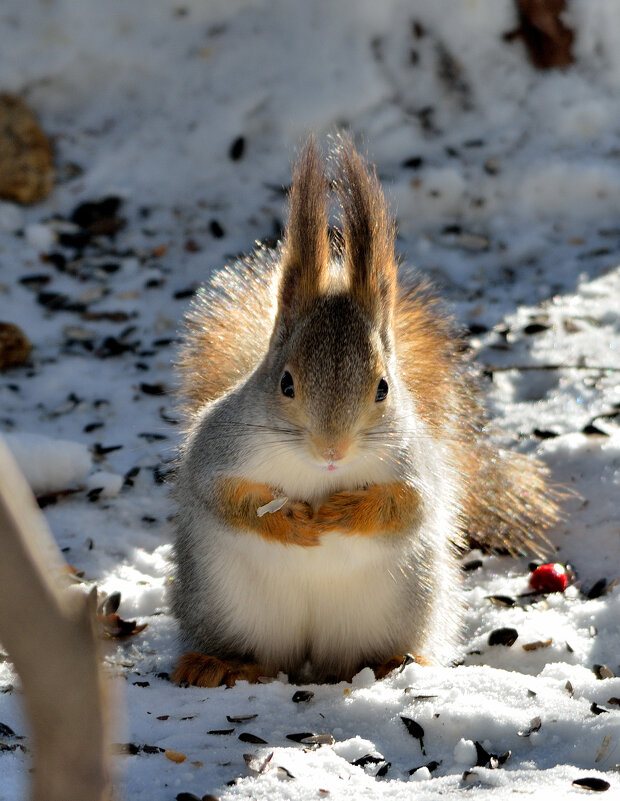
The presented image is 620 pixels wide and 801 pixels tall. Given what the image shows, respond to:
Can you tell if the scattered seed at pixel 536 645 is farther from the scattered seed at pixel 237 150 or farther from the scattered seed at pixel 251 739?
the scattered seed at pixel 237 150

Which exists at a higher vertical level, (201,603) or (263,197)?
(263,197)

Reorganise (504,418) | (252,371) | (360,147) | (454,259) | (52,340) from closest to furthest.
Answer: (252,371), (504,418), (52,340), (454,259), (360,147)

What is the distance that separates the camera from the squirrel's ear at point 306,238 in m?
1.95

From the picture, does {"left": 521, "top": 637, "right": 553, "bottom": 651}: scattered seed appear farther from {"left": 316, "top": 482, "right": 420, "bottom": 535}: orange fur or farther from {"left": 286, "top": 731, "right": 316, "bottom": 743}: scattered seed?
Result: {"left": 286, "top": 731, "right": 316, "bottom": 743}: scattered seed

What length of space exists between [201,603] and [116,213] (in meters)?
2.49

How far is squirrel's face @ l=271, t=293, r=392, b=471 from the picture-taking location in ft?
5.83

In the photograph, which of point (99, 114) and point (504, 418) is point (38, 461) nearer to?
point (504, 418)

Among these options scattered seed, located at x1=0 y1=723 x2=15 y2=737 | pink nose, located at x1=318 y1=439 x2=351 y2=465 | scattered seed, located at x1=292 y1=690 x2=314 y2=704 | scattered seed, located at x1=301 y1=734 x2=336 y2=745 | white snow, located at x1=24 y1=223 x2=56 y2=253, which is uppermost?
white snow, located at x1=24 y1=223 x2=56 y2=253

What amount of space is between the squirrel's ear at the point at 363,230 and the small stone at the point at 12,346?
1729 mm

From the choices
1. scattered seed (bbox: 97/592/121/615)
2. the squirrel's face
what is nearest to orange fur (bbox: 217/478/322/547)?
the squirrel's face

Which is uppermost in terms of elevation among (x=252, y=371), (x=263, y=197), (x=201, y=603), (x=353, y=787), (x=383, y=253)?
(x=263, y=197)

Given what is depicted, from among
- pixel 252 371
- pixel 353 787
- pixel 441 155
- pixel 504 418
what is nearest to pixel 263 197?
pixel 441 155

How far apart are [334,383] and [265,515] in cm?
30

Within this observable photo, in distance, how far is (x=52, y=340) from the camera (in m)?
3.61
